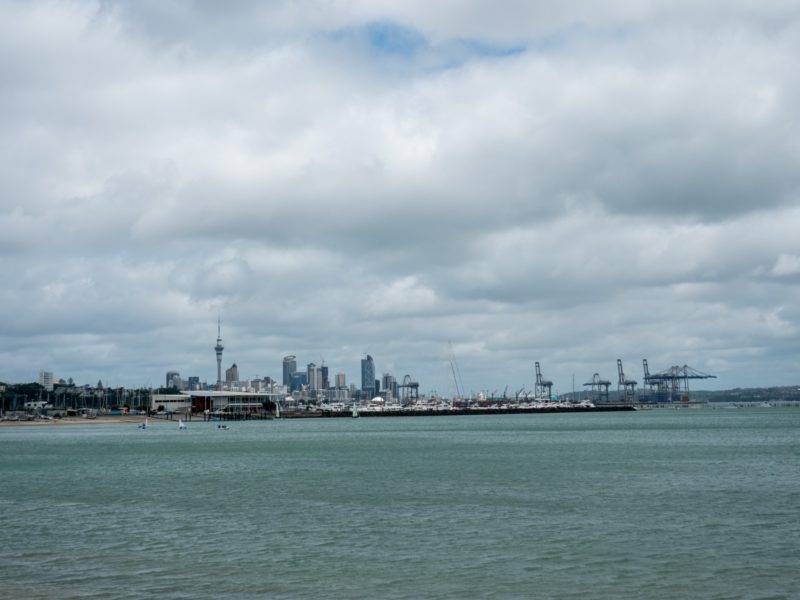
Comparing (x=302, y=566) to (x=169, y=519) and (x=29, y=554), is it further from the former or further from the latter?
(x=169, y=519)

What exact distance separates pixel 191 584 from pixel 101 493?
85.5ft

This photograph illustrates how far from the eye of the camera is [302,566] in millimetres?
24922

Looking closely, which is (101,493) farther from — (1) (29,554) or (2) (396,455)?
(2) (396,455)

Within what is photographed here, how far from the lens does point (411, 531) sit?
30.9m

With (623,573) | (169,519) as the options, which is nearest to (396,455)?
(169,519)

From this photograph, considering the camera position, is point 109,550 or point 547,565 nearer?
point 547,565

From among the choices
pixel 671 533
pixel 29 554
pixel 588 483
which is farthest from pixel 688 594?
pixel 588 483

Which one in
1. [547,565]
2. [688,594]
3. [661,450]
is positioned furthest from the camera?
[661,450]

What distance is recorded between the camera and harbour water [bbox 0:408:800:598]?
22406 millimetres

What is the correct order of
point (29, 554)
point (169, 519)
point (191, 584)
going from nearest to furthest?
point (191, 584) < point (29, 554) < point (169, 519)

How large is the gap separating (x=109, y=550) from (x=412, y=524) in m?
11.3

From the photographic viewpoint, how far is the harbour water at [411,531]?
73.5ft

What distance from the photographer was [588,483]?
1809 inches

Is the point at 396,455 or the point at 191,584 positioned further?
the point at 396,455
